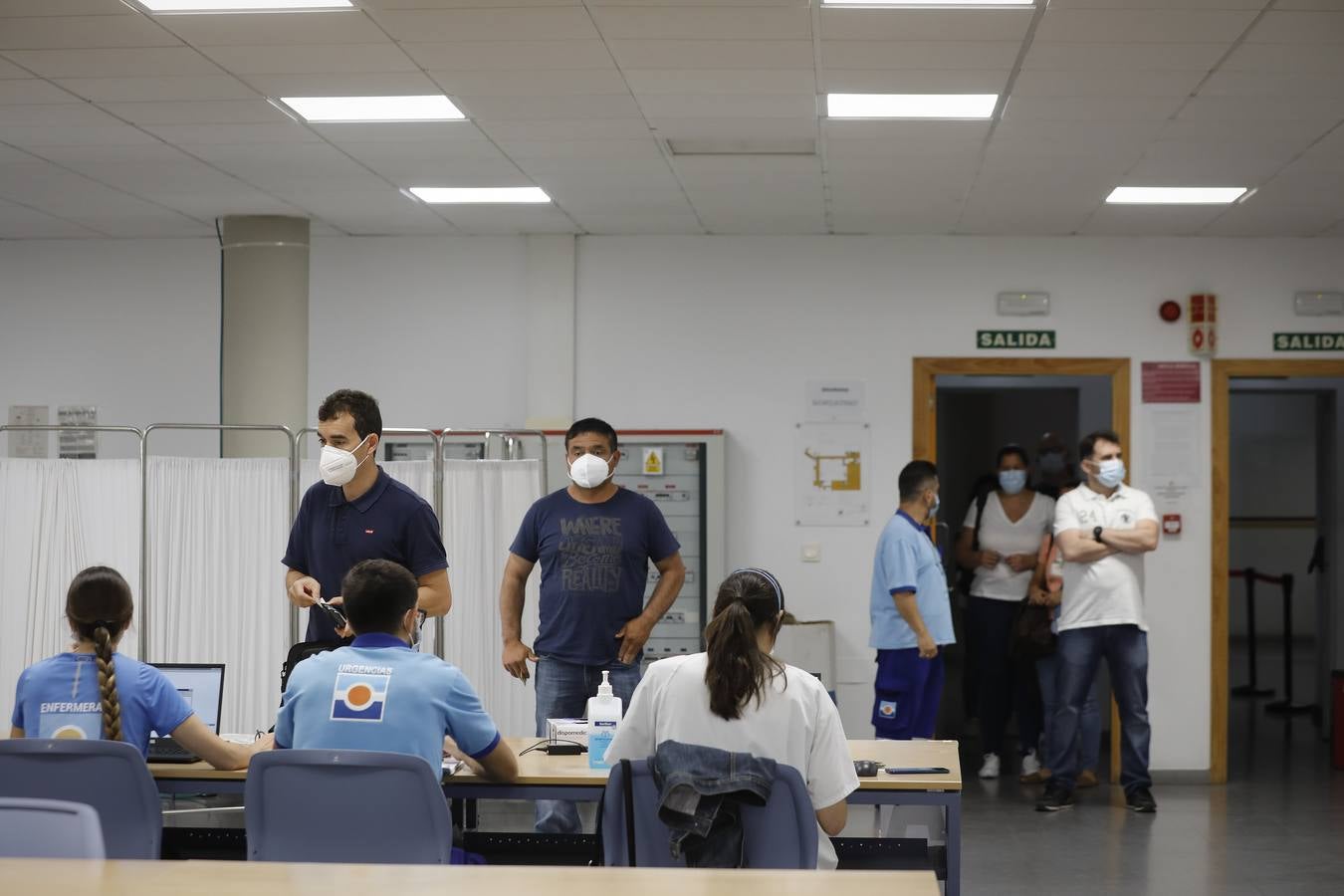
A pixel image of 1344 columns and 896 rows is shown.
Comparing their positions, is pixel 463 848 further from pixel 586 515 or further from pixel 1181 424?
pixel 1181 424

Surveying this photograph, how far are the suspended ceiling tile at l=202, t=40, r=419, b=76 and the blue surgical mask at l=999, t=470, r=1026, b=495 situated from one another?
424cm

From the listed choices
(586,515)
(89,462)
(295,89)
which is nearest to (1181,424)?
(586,515)

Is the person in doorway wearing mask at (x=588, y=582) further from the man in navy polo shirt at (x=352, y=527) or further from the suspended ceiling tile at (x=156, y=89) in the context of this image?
the suspended ceiling tile at (x=156, y=89)

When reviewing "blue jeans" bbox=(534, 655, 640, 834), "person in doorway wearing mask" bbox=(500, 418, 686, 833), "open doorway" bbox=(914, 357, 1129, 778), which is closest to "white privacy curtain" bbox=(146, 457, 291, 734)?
"person in doorway wearing mask" bbox=(500, 418, 686, 833)

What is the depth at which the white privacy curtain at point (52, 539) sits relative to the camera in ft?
17.7

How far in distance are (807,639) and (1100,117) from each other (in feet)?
10.8

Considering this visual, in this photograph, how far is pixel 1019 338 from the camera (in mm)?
7859

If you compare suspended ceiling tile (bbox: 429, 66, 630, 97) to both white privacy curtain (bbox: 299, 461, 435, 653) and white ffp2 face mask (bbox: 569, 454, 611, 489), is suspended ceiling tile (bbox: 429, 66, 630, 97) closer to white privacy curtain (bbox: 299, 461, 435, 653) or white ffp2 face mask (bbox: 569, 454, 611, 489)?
white ffp2 face mask (bbox: 569, 454, 611, 489)

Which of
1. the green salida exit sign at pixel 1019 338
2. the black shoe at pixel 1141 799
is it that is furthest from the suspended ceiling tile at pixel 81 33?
the black shoe at pixel 1141 799

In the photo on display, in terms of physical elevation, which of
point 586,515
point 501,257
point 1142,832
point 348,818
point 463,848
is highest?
point 501,257

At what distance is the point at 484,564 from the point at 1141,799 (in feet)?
11.5

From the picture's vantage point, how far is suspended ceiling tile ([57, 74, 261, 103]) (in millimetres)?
5027

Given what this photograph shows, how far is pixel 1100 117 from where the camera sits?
541cm

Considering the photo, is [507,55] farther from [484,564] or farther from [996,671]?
[996,671]
